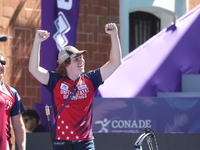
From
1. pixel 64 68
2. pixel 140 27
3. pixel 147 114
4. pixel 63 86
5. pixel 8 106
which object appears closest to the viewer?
pixel 8 106

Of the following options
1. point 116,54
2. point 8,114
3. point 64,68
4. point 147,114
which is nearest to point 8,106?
point 8,114

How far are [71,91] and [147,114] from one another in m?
3.31

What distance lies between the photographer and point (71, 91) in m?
5.77

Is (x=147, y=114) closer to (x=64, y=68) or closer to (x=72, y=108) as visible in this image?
(x=64, y=68)

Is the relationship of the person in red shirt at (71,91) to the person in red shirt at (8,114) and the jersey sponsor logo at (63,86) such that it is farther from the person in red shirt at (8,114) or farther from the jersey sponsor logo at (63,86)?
the person in red shirt at (8,114)

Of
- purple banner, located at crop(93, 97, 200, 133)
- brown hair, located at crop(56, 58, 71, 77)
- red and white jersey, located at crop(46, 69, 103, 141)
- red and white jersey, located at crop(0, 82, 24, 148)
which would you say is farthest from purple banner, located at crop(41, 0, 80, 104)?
red and white jersey, located at crop(0, 82, 24, 148)

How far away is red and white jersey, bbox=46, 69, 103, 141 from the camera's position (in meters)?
5.66

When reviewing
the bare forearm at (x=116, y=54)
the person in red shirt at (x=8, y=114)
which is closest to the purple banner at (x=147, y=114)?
the bare forearm at (x=116, y=54)

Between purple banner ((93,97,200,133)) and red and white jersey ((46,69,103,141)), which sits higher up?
red and white jersey ((46,69,103,141))

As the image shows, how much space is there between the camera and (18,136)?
517 centimetres

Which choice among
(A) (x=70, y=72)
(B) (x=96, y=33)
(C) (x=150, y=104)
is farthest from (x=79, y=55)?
(B) (x=96, y=33)

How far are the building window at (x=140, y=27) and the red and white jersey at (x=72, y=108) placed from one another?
25.8ft

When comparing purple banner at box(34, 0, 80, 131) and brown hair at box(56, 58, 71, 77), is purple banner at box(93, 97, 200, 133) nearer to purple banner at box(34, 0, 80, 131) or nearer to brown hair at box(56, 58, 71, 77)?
purple banner at box(34, 0, 80, 131)

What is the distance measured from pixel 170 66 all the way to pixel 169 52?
26cm
